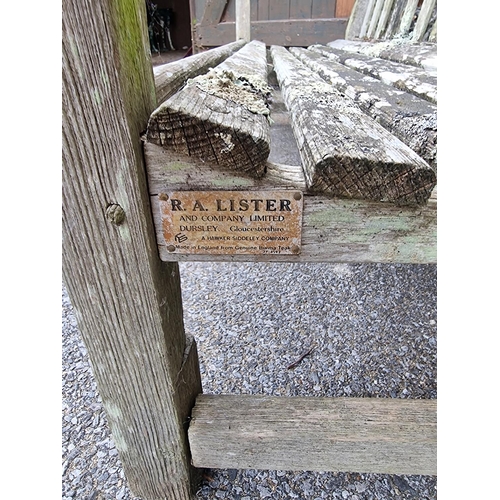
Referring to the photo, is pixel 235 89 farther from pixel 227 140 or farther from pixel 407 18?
pixel 407 18

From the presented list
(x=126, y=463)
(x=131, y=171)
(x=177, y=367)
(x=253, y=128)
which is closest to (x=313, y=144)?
(x=253, y=128)

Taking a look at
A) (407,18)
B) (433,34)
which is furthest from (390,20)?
(433,34)

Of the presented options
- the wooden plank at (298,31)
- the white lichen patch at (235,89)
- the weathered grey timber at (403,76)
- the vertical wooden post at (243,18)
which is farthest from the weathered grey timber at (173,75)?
the wooden plank at (298,31)

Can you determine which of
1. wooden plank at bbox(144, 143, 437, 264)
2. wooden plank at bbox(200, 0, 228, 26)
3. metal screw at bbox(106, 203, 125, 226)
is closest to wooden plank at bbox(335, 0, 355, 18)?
wooden plank at bbox(200, 0, 228, 26)

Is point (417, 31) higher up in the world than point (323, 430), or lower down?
higher up

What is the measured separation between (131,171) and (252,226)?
9.9 inches

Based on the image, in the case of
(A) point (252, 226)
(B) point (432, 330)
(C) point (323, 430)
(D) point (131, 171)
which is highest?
(D) point (131, 171)

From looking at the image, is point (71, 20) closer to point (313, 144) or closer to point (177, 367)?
point (313, 144)

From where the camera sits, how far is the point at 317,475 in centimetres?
131

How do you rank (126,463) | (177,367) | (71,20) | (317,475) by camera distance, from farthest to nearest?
1. (317,475)
2. (126,463)
3. (177,367)
4. (71,20)

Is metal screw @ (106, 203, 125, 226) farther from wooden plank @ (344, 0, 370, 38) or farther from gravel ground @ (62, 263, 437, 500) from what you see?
wooden plank @ (344, 0, 370, 38)

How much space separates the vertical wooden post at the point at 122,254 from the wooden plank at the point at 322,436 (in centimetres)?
10

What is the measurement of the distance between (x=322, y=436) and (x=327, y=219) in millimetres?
607

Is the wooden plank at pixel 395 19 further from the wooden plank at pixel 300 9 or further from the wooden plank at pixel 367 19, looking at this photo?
the wooden plank at pixel 300 9
